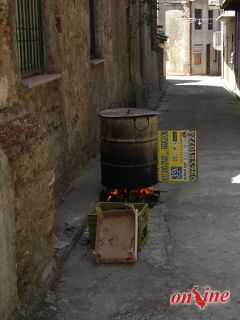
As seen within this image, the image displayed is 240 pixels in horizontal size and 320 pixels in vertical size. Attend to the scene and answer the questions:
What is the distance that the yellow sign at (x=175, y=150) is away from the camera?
8.23 meters

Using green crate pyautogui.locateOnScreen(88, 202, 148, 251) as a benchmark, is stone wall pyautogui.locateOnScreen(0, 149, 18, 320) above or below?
above

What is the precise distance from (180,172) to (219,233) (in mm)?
2244

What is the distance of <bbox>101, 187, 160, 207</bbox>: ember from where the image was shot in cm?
718

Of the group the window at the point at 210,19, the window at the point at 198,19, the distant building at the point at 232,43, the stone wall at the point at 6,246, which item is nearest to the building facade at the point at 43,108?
the stone wall at the point at 6,246

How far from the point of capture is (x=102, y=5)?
35.8ft

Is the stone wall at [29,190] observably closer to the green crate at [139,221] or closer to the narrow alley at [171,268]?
the narrow alley at [171,268]

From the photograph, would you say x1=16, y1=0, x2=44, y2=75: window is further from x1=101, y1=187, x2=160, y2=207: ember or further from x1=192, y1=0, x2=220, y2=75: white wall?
x1=192, y1=0, x2=220, y2=75: white wall

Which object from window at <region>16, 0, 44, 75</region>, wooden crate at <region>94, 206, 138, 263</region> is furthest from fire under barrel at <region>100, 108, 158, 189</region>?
wooden crate at <region>94, 206, 138, 263</region>

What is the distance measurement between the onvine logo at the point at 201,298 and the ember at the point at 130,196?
2.45 metres

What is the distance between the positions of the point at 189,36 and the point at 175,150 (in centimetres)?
4293

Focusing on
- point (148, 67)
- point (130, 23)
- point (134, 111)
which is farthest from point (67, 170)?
point (148, 67)

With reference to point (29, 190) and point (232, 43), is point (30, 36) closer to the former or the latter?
point (29, 190)

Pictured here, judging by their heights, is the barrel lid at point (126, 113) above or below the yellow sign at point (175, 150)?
above

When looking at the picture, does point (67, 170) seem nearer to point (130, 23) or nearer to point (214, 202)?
point (214, 202)
